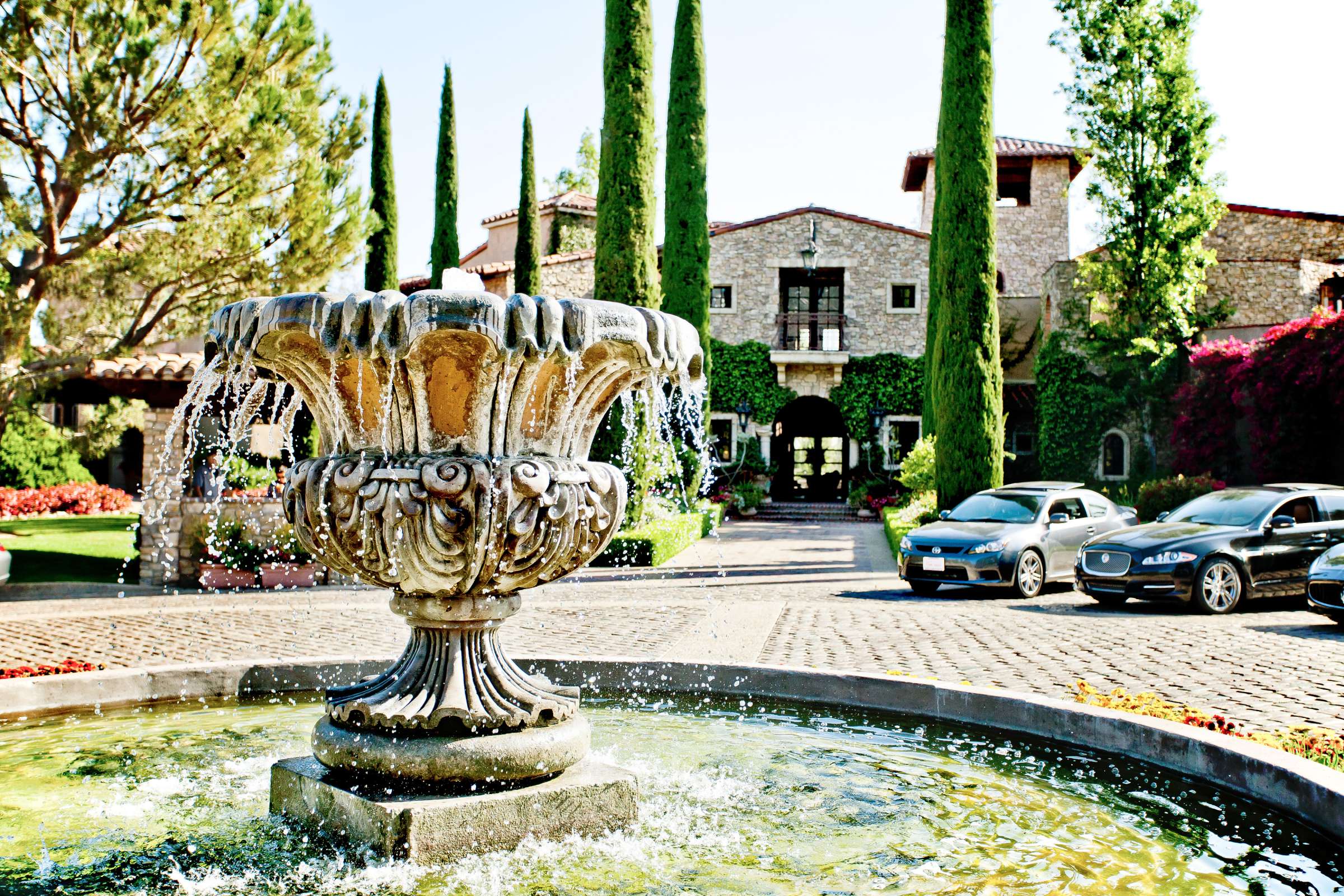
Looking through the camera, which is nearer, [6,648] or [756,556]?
[6,648]

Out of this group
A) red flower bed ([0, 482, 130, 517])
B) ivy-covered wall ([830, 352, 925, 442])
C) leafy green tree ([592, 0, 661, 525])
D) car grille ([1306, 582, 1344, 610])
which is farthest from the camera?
ivy-covered wall ([830, 352, 925, 442])

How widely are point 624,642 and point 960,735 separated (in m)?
3.81

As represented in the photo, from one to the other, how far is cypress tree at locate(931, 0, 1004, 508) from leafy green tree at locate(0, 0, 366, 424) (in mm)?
11061

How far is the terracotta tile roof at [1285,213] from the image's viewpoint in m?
29.4

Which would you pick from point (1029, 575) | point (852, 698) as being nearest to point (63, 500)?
point (1029, 575)

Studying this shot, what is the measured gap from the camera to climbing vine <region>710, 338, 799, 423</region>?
33844 millimetres

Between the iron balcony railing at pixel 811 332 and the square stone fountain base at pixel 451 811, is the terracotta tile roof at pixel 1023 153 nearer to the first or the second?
the iron balcony railing at pixel 811 332

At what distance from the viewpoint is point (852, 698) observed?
6.58 meters

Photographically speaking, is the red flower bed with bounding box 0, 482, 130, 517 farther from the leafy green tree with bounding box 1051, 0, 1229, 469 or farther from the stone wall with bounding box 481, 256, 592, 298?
the leafy green tree with bounding box 1051, 0, 1229, 469

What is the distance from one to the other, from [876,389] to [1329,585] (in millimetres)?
23421

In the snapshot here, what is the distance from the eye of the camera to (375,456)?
14.5 feet

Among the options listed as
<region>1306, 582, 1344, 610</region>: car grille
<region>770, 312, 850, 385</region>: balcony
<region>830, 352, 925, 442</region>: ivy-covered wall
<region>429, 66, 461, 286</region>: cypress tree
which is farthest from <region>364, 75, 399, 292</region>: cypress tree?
<region>1306, 582, 1344, 610</region>: car grille

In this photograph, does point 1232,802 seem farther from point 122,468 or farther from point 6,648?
point 122,468

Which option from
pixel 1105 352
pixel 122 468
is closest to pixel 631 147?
pixel 1105 352
